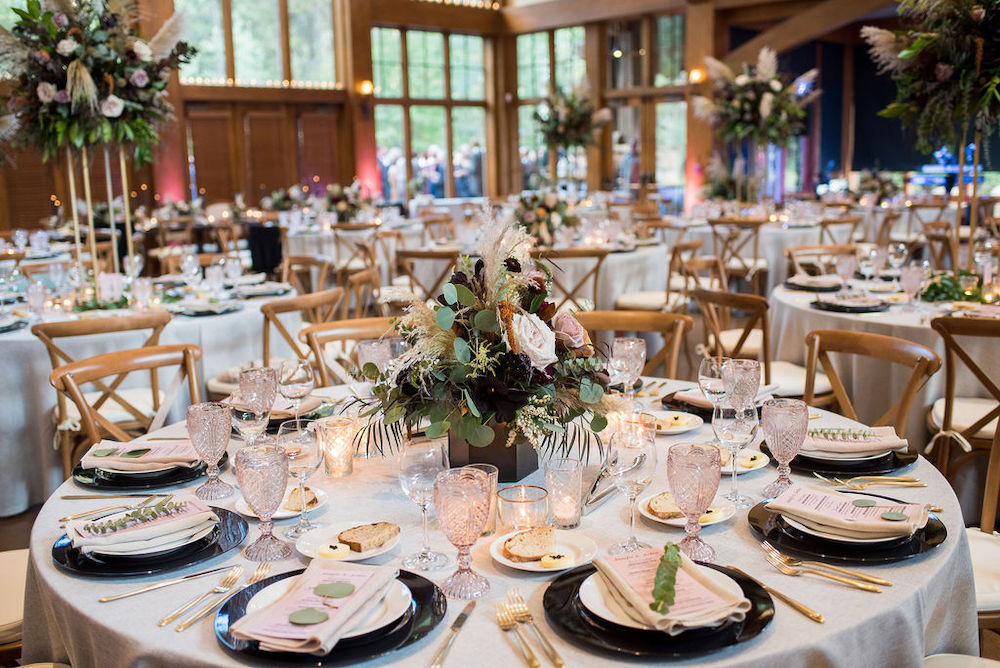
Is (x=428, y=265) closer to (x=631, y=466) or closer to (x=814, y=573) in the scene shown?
(x=631, y=466)

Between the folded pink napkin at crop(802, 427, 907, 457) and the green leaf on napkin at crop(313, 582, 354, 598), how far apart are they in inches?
46.9

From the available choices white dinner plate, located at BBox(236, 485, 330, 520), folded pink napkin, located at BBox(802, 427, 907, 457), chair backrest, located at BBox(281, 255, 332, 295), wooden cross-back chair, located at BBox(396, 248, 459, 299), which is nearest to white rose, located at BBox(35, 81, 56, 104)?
chair backrest, located at BBox(281, 255, 332, 295)

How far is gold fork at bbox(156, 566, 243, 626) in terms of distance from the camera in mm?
1495

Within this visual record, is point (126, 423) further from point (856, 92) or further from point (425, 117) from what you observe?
point (856, 92)

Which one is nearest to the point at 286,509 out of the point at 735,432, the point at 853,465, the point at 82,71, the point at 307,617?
the point at 307,617

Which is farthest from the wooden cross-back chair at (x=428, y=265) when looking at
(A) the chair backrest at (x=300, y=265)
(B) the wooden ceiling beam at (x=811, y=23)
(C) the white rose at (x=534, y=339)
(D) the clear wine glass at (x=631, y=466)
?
(B) the wooden ceiling beam at (x=811, y=23)

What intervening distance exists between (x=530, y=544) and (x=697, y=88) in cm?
1358

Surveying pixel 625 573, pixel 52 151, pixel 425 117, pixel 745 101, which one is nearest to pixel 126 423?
pixel 52 151

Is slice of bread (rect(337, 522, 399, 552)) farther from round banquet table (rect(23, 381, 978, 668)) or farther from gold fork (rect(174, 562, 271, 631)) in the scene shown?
gold fork (rect(174, 562, 271, 631))

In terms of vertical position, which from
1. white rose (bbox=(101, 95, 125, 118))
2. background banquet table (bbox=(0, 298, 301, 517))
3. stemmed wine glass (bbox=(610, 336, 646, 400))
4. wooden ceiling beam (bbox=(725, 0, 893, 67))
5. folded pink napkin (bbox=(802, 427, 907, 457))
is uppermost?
wooden ceiling beam (bbox=(725, 0, 893, 67))

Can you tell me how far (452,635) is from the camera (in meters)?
1.41

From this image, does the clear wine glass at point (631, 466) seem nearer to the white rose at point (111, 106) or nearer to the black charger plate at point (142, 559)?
the black charger plate at point (142, 559)

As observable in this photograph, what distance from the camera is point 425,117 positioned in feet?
54.7

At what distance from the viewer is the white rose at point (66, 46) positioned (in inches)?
167
